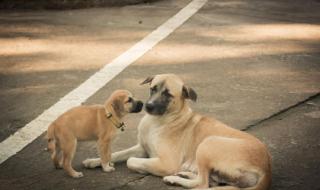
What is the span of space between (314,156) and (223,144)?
53.5 inches

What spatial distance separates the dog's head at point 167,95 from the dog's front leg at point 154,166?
0.51 m

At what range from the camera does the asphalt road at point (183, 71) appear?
18.6 feet

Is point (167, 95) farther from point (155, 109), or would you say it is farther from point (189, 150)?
point (189, 150)

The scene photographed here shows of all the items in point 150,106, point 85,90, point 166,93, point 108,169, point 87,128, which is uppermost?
point 166,93

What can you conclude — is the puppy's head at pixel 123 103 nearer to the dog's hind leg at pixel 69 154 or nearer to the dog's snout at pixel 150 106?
the dog's snout at pixel 150 106

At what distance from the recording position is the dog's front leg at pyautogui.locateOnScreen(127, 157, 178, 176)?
541 cm

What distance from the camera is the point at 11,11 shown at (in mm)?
13164

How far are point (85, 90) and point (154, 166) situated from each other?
273 centimetres

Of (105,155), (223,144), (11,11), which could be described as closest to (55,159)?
(105,155)

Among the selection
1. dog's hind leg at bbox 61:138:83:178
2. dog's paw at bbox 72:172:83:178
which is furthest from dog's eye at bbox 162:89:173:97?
dog's paw at bbox 72:172:83:178

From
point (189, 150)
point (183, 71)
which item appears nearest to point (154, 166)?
point (189, 150)

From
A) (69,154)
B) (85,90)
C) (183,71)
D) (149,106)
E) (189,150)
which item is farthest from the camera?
(183,71)

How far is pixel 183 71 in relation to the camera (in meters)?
8.81

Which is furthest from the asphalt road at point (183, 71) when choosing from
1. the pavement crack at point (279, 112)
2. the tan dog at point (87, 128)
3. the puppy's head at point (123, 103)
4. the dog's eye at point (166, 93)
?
the dog's eye at point (166, 93)
